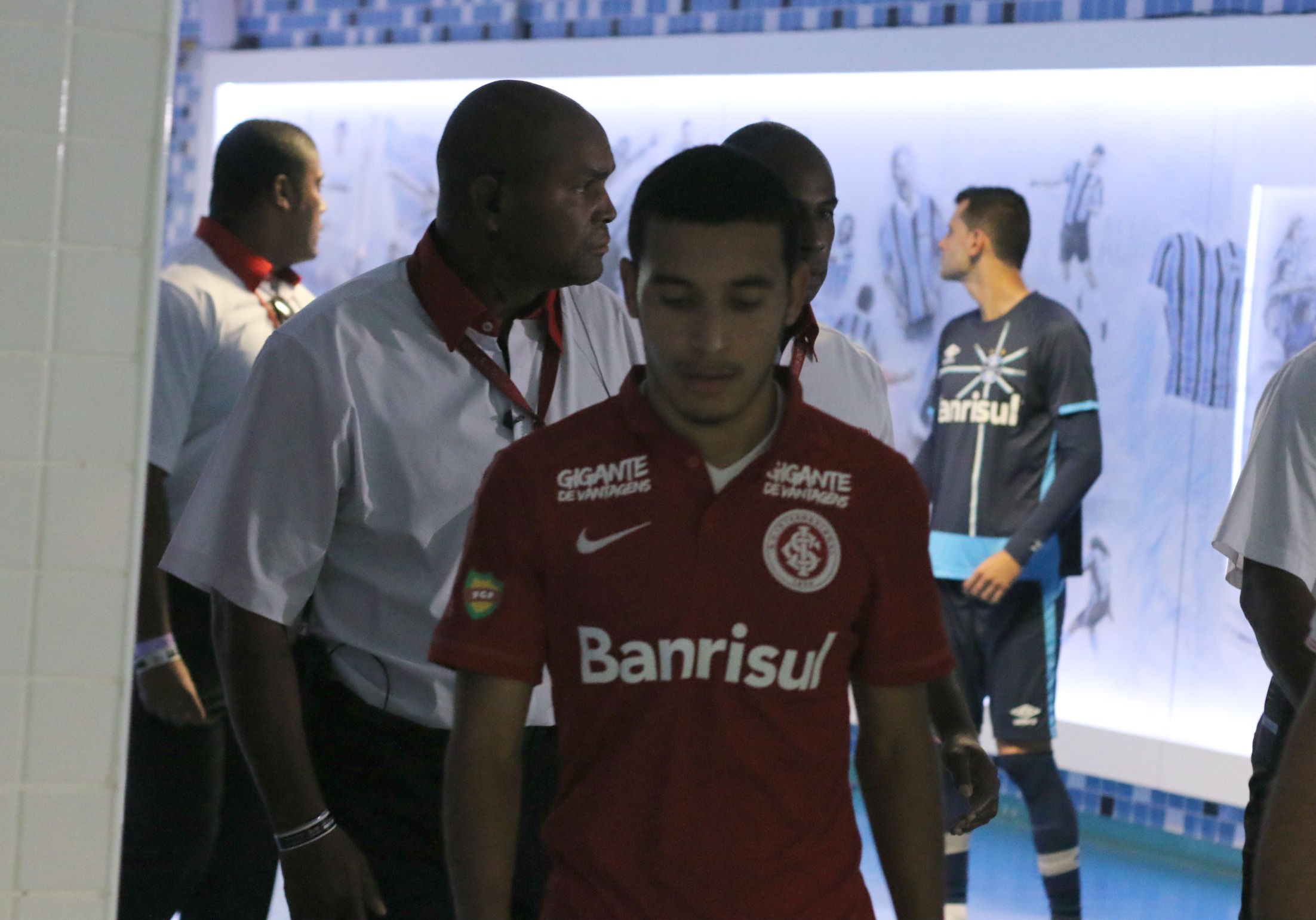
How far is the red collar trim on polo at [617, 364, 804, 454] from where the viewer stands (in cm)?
135

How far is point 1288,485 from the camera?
207 centimetres

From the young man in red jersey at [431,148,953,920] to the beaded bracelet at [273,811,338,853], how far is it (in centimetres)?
40

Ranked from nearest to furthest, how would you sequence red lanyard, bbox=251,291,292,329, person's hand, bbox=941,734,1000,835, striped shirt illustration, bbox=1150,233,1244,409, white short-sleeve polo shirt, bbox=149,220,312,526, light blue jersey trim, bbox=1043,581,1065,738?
person's hand, bbox=941,734,1000,835 < white short-sleeve polo shirt, bbox=149,220,312,526 < red lanyard, bbox=251,291,292,329 < light blue jersey trim, bbox=1043,581,1065,738 < striped shirt illustration, bbox=1150,233,1244,409

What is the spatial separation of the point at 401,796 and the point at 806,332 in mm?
809

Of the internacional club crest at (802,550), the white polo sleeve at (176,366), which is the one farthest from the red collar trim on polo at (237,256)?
the internacional club crest at (802,550)

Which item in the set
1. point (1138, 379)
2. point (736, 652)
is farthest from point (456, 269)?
point (1138, 379)

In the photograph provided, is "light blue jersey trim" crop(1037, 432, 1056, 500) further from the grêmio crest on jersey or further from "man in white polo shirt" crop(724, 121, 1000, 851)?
"man in white polo shirt" crop(724, 121, 1000, 851)

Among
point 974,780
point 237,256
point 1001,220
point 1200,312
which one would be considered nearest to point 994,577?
point 1001,220

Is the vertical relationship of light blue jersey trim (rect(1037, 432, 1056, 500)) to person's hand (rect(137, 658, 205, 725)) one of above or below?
above

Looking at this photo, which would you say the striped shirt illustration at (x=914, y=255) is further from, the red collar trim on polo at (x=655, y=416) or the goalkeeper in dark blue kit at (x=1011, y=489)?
the red collar trim on polo at (x=655, y=416)

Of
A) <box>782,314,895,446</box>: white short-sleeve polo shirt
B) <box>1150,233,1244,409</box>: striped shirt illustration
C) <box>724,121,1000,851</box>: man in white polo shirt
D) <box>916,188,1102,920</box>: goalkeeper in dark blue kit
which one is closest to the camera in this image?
<box>724,121,1000,851</box>: man in white polo shirt

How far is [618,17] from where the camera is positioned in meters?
5.91

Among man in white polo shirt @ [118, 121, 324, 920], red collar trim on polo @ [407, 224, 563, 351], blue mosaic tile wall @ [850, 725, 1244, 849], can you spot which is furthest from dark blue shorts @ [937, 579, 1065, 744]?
red collar trim on polo @ [407, 224, 563, 351]

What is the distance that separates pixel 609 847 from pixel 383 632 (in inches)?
22.9
